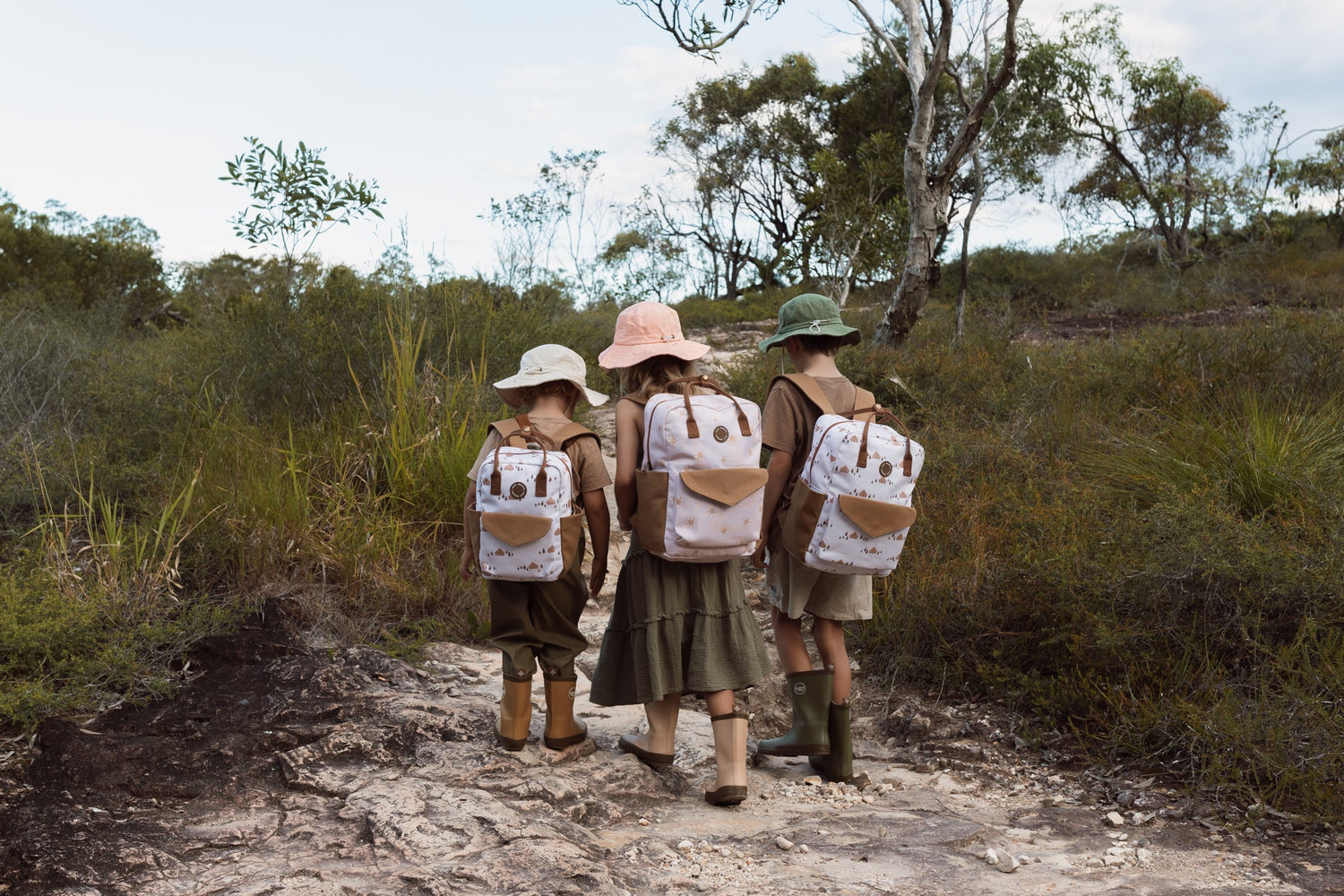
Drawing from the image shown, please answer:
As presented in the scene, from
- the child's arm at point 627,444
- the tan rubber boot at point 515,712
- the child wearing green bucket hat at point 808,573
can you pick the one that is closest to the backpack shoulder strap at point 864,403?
the child wearing green bucket hat at point 808,573

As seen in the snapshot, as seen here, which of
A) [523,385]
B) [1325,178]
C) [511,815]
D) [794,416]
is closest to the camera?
[511,815]

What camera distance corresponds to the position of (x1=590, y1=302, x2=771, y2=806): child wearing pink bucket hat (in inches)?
142

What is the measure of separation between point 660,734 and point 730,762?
1.12 feet

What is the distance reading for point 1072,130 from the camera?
2086 cm

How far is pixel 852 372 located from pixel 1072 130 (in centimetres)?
1532

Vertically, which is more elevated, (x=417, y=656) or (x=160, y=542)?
(x=160, y=542)

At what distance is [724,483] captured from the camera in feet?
11.2

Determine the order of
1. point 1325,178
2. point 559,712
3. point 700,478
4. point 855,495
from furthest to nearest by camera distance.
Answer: point 1325,178
point 559,712
point 855,495
point 700,478

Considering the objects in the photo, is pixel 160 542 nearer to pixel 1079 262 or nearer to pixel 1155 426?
pixel 1155 426

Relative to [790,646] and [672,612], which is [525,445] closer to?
[672,612]

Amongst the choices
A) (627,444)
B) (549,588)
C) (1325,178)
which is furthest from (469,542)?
(1325,178)

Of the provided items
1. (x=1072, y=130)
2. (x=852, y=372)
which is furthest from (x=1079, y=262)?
(x=852, y=372)

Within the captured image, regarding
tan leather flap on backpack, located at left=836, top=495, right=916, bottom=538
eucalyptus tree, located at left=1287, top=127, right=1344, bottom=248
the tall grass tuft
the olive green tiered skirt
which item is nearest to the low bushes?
the tall grass tuft

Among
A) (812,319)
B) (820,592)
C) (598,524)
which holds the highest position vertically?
(812,319)
